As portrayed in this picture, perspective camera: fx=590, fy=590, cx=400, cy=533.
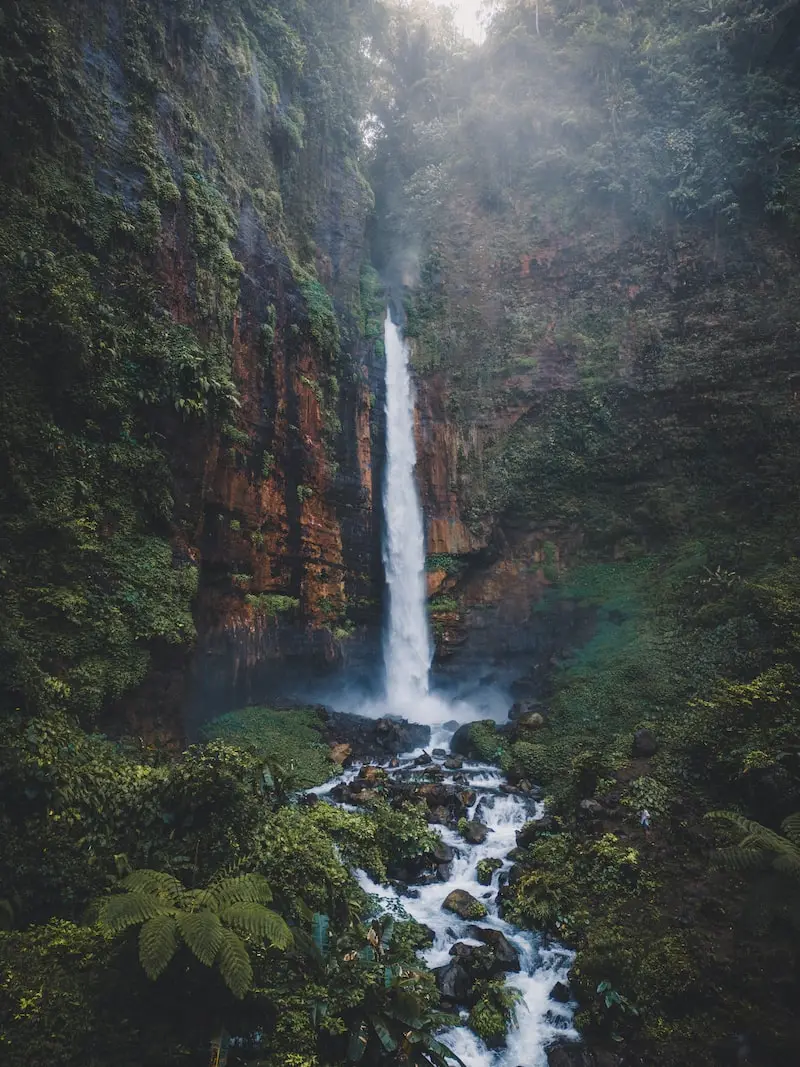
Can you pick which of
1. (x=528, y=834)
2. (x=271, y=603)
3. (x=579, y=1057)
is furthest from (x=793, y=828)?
(x=271, y=603)

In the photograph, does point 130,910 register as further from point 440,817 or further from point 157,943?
point 440,817

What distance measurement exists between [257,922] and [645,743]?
785 centimetres

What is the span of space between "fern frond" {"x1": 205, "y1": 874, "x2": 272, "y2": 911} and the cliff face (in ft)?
10.4

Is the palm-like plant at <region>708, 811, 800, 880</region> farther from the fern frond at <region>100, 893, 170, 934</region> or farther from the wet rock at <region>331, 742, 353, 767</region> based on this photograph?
the wet rock at <region>331, 742, 353, 767</region>

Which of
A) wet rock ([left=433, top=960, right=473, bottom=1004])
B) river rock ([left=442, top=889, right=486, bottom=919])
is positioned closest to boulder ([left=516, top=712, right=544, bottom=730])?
river rock ([left=442, top=889, right=486, bottom=919])

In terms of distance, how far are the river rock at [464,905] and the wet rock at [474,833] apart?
1.37 meters

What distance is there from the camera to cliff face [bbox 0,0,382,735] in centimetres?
880

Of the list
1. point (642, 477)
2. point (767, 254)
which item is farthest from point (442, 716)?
point (767, 254)

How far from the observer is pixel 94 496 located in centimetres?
951

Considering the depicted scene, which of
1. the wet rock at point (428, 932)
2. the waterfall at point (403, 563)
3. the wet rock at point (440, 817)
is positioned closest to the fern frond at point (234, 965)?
the wet rock at point (428, 932)

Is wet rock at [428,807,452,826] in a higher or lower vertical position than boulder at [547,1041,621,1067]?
higher

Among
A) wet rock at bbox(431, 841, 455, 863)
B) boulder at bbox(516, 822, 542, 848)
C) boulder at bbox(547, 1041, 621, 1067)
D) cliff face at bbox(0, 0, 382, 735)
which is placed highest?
cliff face at bbox(0, 0, 382, 735)

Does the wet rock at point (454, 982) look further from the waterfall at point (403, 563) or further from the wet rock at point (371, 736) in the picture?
the waterfall at point (403, 563)

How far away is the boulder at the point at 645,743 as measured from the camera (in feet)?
33.0
